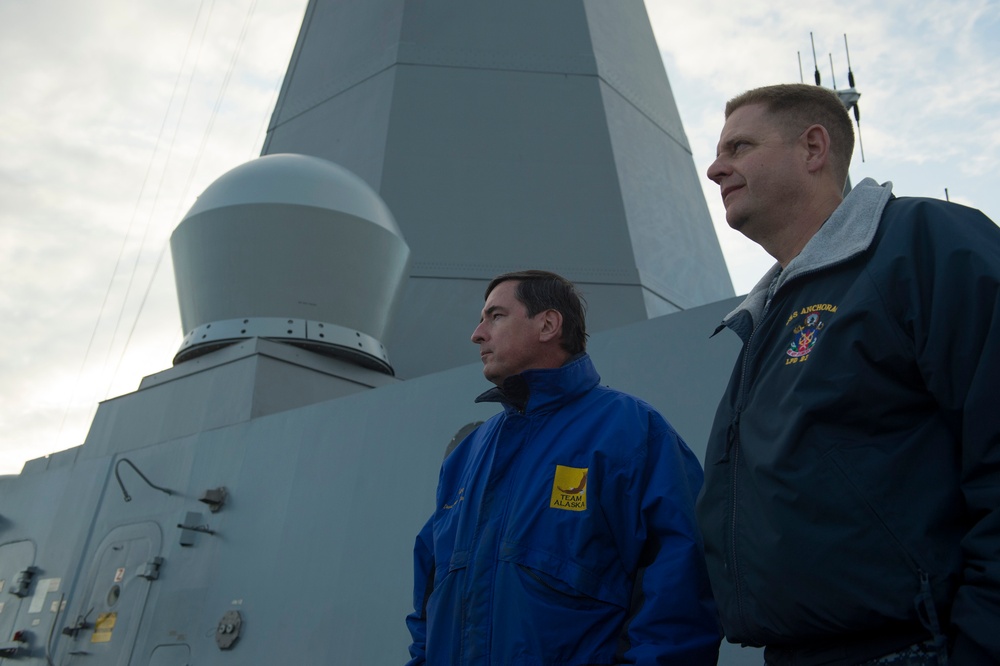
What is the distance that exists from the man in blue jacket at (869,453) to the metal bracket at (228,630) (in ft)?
9.43

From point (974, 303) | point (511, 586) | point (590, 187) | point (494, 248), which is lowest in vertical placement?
point (511, 586)

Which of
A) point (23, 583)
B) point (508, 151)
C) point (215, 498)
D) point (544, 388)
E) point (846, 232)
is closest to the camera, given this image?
point (846, 232)

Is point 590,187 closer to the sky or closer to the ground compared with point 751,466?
closer to the sky

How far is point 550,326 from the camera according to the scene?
5.78 feet

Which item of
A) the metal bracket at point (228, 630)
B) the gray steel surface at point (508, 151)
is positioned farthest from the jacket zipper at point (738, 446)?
the gray steel surface at point (508, 151)

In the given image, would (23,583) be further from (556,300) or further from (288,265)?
(556,300)

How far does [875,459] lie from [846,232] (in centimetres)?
33

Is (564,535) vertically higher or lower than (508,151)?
lower

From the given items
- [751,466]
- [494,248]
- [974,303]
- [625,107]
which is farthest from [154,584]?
[625,107]

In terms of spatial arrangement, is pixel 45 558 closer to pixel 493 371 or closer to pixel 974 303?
pixel 493 371

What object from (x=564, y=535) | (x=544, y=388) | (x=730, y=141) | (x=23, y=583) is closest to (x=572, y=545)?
(x=564, y=535)

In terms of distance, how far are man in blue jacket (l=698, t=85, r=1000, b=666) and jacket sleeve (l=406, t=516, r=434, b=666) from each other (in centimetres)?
76

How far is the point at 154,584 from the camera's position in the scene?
12.9 feet

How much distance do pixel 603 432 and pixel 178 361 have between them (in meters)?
3.71
